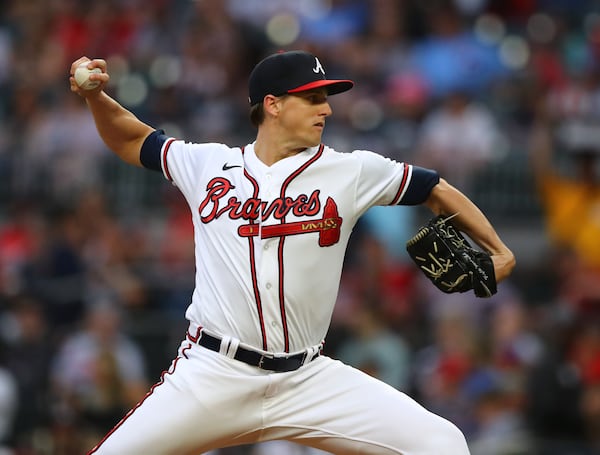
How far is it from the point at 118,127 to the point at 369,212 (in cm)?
516

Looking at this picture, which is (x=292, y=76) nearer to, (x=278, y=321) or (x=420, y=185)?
(x=420, y=185)

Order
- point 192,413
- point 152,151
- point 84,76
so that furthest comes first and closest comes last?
point 152,151 → point 84,76 → point 192,413

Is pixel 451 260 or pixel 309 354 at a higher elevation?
pixel 451 260

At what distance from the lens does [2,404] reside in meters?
9.34

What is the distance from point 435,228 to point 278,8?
28.0 ft

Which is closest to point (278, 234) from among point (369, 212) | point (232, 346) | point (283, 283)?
point (283, 283)

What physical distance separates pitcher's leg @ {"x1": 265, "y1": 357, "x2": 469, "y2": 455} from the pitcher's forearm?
129 cm

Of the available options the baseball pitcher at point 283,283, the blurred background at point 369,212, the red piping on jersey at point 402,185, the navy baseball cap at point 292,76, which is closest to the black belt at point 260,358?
Answer: the baseball pitcher at point 283,283

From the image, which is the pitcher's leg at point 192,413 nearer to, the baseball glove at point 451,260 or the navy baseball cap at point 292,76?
the baseball glove at point 451,260

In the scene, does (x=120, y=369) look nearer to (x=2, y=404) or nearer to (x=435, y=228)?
(x=2, y=404)

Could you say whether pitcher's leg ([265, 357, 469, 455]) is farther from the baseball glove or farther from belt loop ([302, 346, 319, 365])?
the baseball glove

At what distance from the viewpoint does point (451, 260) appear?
521 cm

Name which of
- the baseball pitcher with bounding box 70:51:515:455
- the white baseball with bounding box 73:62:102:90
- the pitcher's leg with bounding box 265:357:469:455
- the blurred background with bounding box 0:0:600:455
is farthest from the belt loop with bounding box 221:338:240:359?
the blurred background with bounding box 0:0:600:455

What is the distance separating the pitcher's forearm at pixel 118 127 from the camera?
545 centimetres
